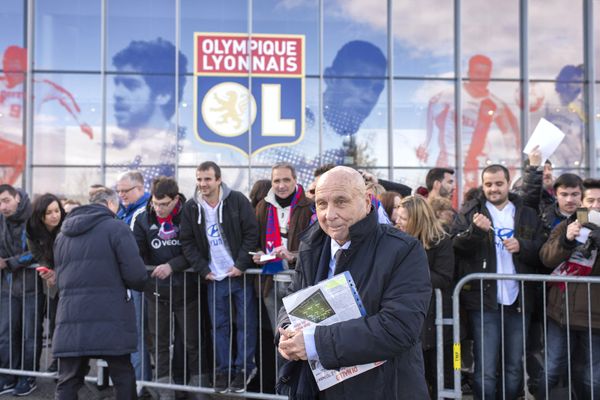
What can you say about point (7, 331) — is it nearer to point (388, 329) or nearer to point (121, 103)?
point (388, 329)

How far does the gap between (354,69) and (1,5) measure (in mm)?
8451

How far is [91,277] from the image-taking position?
413cm

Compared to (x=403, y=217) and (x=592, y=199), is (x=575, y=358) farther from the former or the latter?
(x=403, y=217)

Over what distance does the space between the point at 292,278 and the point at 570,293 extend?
259cm

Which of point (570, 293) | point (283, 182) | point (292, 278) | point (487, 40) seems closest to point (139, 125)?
point (487, 40)

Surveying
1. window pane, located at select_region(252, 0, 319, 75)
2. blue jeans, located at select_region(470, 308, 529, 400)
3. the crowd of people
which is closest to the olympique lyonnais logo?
window pane, located at select_region(252, 0, 319, 75)

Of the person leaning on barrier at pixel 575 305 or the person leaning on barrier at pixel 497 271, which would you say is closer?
the person leaning on barrier at pixel 575 305

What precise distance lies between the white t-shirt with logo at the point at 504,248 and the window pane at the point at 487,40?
397 inches

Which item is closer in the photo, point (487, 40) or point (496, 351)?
point (496, 351)

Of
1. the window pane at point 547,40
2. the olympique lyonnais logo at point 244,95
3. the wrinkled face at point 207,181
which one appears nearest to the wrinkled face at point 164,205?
the wrinkled face at point 207,181

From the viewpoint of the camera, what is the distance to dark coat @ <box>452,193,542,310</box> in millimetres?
4434

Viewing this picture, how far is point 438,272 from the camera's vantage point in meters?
4.38

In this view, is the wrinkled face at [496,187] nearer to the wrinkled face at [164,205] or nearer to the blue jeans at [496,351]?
the blue jeans at [496,351]

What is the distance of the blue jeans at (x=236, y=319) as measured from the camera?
5051mm
